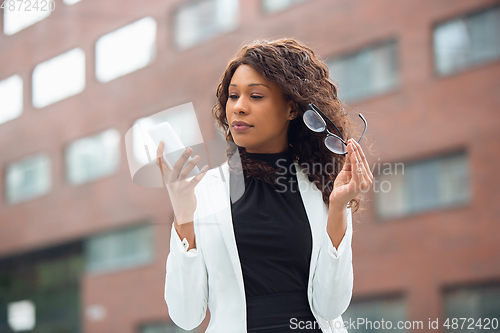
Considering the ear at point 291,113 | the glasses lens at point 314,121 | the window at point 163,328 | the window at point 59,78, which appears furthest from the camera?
the window at point 59,78

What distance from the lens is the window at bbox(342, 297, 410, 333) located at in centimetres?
1303

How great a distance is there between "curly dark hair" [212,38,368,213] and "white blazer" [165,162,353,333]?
21cm

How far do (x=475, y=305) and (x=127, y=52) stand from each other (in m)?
10.9

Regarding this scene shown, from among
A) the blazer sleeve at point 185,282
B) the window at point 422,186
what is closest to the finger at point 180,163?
the blazer sleeve at point 185,282

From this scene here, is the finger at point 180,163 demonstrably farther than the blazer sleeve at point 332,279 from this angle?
No

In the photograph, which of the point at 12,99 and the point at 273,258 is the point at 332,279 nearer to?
the point at 273,258

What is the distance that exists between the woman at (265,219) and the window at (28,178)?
20.1 m

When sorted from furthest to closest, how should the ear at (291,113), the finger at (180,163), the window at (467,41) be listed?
the window at (467,41), the ear at (291,113), the finger at (180,163)

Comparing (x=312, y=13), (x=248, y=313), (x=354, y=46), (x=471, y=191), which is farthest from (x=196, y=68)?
(x=248, y=313)

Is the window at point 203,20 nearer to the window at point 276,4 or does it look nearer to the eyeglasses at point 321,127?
the window at point 276,4

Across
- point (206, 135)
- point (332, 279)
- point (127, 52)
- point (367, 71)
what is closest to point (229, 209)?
point (332, 279)

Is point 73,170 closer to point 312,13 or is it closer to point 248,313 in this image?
point 312,13

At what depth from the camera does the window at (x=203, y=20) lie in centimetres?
1656

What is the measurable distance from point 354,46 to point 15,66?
13.2m
